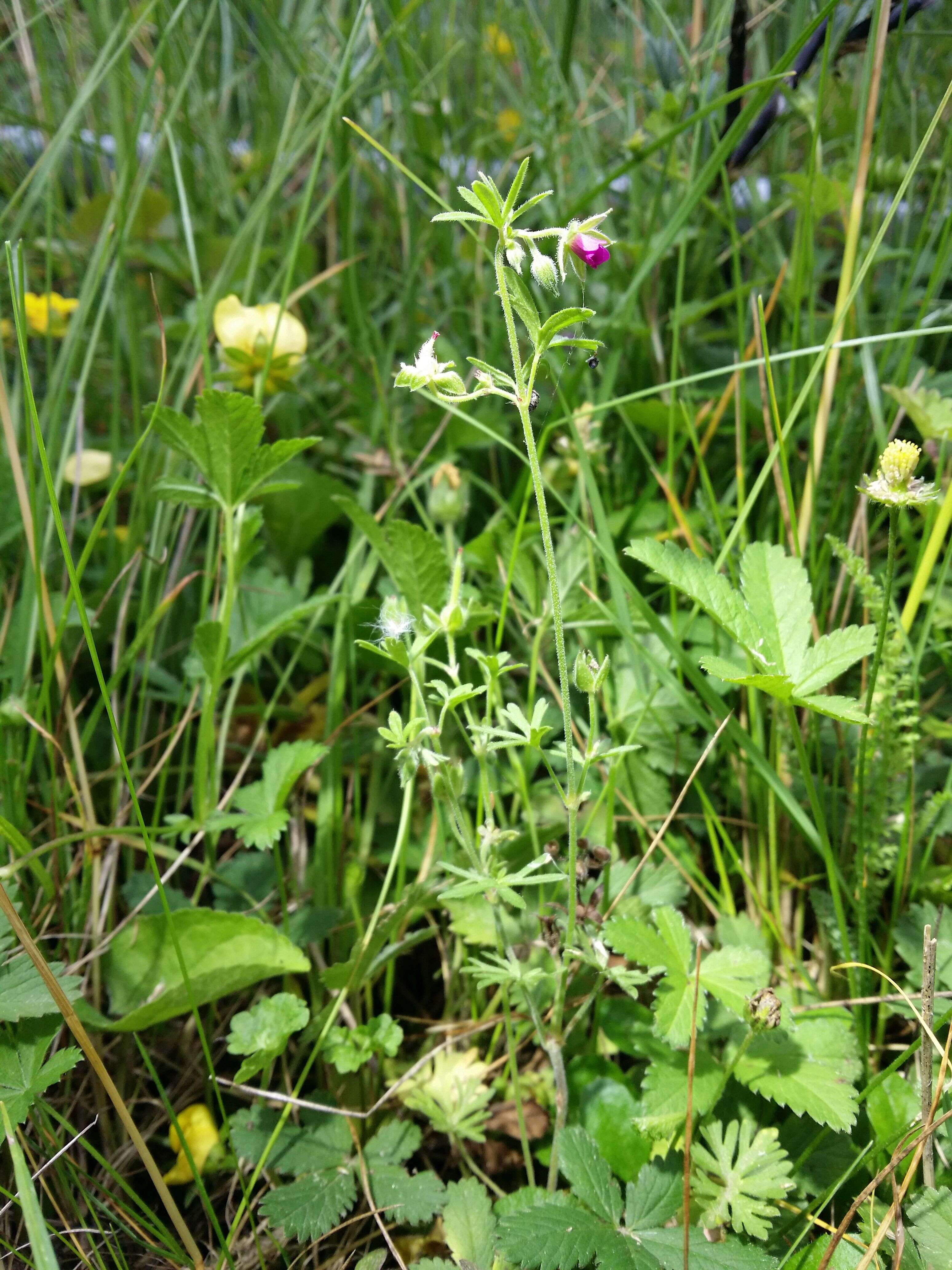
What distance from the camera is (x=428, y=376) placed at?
26.7 inches

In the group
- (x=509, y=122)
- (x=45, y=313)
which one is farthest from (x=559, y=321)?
(x=509, y=122)

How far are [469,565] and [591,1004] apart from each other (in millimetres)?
593

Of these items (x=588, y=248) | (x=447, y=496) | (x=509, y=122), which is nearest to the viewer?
(x=588, y=248)

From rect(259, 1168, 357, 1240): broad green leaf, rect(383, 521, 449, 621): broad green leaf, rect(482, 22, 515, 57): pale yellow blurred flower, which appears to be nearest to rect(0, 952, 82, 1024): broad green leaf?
rect(259, 1168, 357, 1240): broad green leaf

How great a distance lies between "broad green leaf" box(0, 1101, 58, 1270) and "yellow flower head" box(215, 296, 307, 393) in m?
0.98

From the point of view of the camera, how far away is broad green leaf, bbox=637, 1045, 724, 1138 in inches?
32.7

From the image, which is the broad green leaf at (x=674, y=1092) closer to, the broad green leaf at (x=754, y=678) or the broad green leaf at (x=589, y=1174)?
the broad green leaf at (x=589, y=1174)

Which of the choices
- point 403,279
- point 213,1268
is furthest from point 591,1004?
point 403,279

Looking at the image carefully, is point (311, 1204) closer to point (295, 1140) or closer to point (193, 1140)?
point (295, 1140)

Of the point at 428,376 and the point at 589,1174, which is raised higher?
the point at 428,376

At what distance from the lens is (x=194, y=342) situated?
1.43 metres

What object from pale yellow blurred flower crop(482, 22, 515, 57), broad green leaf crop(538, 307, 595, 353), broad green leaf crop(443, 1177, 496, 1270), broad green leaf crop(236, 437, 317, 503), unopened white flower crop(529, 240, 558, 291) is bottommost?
broad green leaf crop(443, 1177, 496, 1270)

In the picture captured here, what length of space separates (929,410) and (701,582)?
1.33ft

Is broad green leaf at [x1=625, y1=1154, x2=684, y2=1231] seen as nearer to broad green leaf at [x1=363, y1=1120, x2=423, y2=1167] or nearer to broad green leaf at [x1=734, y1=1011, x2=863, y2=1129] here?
broad green leaf at [x1=734, y1=1011, x2=863, y2=1129]
